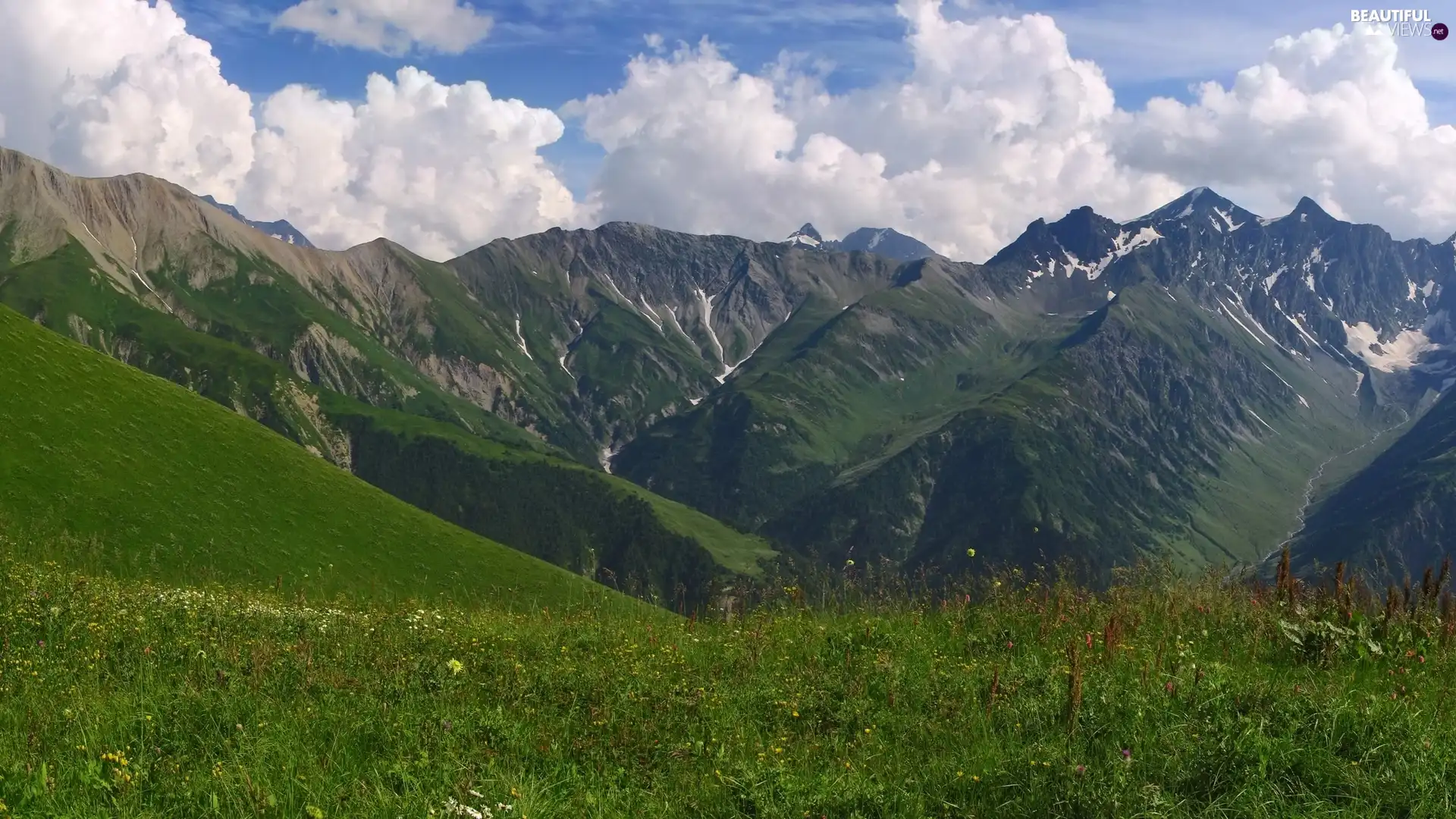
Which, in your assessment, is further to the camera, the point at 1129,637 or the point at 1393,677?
the point at 1129,637

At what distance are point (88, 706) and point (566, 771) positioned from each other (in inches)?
205

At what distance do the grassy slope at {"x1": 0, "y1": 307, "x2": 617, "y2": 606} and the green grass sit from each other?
4178 centimetres

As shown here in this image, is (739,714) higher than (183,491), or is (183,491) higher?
(739,714)

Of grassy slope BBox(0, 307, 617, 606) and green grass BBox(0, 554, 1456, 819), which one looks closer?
green grass BBox(0, 554, 1456, 819)

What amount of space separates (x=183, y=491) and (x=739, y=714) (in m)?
76.2

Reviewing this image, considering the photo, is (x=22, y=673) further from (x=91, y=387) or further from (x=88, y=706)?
(x=91, y=387)

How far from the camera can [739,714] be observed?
10727 millimetres

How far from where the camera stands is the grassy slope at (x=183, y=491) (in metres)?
63.0

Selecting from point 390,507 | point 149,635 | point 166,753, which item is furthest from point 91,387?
point 166,753

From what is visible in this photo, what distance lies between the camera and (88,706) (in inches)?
391

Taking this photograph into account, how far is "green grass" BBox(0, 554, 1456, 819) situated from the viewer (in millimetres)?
8086

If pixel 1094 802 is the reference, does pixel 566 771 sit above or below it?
below

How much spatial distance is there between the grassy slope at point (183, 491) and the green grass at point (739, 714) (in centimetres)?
4178

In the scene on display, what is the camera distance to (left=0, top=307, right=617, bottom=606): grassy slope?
62969 mm
